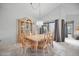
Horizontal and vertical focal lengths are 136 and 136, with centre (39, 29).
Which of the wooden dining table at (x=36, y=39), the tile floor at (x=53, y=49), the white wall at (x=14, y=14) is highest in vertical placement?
the white wall at (x=14, y=14)

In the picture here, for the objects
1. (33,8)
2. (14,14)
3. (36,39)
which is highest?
(33,8)

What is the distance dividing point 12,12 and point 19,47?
30.5 inches

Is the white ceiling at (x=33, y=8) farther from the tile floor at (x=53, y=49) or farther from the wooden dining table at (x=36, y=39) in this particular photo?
the tile floor at (x=53, y=49)

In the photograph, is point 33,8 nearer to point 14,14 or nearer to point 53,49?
point 14,14

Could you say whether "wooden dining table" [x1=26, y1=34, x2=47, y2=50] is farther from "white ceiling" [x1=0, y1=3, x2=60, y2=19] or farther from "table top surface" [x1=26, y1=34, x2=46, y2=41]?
"white ceiling" [x1=0, y1=3, x2=60, y2=19]

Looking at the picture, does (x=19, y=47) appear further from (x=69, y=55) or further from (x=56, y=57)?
(x=69, y=55)

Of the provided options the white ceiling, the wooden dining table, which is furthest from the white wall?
the wooden dining table

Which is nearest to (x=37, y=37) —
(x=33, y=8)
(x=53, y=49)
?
(x=53, y=49)

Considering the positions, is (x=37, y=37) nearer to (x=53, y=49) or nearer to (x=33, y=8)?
(x=53, y=49)

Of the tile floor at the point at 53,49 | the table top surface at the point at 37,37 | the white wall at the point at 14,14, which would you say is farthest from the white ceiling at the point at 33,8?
the tile floor at the point at 53,49

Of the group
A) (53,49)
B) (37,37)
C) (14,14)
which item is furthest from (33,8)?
(53,49)

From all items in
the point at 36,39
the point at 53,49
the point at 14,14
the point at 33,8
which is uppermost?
the point at 33,8

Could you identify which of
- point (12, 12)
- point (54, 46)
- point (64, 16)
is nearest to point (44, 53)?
point (54, 46)

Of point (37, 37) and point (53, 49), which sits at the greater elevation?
point (37, 37)
